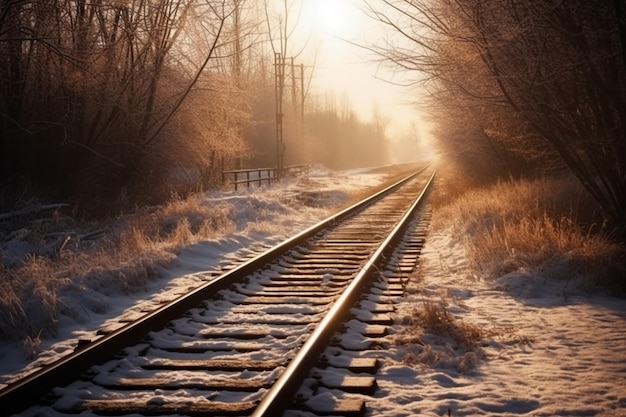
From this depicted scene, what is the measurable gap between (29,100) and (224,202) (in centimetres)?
628

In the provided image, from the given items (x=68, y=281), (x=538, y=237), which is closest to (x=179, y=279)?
(x=68, y=281)

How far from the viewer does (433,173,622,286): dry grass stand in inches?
297

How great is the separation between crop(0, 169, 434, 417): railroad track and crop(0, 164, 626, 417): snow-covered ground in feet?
1.08

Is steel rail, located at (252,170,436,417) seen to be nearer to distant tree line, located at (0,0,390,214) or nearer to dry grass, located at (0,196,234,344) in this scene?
dry grass, located at (0,196,234,344)

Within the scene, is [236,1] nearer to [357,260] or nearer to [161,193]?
[161,193]

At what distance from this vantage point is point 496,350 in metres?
5.12

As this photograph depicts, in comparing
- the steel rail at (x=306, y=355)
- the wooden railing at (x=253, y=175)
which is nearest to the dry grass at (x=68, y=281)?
the steel rail at (x=306, y=355)

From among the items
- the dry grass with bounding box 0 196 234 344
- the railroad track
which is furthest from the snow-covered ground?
the railroad track

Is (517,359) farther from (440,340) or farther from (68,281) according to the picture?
(68,281)

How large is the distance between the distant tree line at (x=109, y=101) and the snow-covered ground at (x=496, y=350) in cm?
989

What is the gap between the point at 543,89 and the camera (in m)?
8.84

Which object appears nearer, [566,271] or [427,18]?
[566,271]

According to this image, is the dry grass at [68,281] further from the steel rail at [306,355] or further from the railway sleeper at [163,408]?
the steel rail at [306,355]

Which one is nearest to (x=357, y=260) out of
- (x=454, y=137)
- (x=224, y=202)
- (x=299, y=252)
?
(x=299, y=252)
